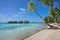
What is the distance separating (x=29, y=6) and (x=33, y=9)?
127cm

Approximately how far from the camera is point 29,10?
37.2 meters

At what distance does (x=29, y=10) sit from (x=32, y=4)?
68.1 inches

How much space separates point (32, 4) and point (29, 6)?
96 centimetres

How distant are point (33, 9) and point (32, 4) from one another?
50.7 inches

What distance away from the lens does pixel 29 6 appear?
3709 centimetres

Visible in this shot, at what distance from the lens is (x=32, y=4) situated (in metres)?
36.7

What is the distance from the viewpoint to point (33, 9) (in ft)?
121
